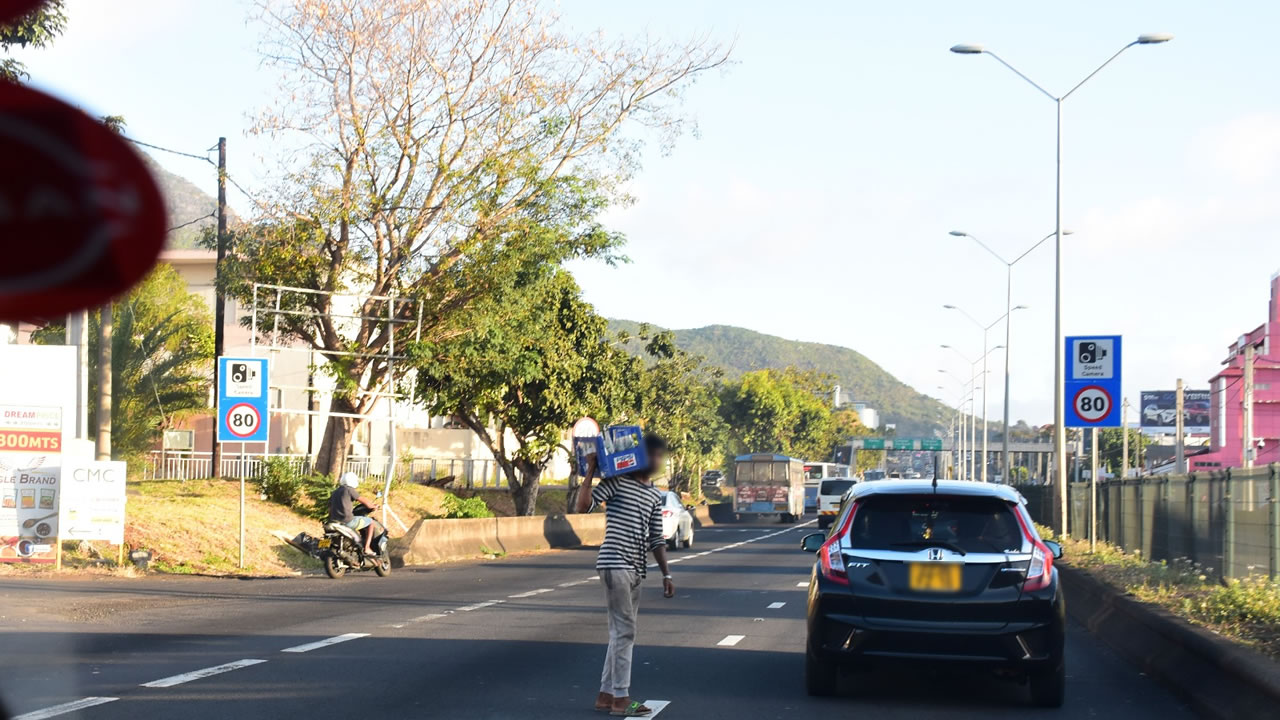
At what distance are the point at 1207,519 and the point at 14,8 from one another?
676 inches

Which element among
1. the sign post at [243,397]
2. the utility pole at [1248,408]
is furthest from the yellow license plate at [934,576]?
the utility pole at [1248,408]

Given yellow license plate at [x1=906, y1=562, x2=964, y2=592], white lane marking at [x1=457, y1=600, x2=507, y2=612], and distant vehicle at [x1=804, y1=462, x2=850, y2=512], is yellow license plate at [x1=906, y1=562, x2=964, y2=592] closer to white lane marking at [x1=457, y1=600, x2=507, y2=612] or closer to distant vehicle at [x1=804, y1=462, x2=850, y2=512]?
white lane marking at [x1=457, y1=600, x2=507, y2=612]

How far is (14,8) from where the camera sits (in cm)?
190

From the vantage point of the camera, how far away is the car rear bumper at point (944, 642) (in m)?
9.38

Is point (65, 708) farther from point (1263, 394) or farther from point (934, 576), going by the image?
point (1263, 394)

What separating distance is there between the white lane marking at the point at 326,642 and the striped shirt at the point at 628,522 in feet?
13.1

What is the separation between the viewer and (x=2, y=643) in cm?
1191

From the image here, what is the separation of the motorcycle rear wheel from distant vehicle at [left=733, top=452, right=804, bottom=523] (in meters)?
41.4

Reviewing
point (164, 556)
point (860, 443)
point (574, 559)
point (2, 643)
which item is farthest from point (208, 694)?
point (860, 443)

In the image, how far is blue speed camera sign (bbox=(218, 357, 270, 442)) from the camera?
21188 mm

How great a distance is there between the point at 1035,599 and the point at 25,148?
336 inches

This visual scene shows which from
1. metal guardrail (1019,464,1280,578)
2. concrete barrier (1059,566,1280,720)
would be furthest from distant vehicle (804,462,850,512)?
concrete barrier (1059,566,1280,720)

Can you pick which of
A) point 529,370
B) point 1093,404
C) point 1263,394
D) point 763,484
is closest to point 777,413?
point 1263,394

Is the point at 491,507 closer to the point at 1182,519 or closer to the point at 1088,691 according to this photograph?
the point at 1182,519
